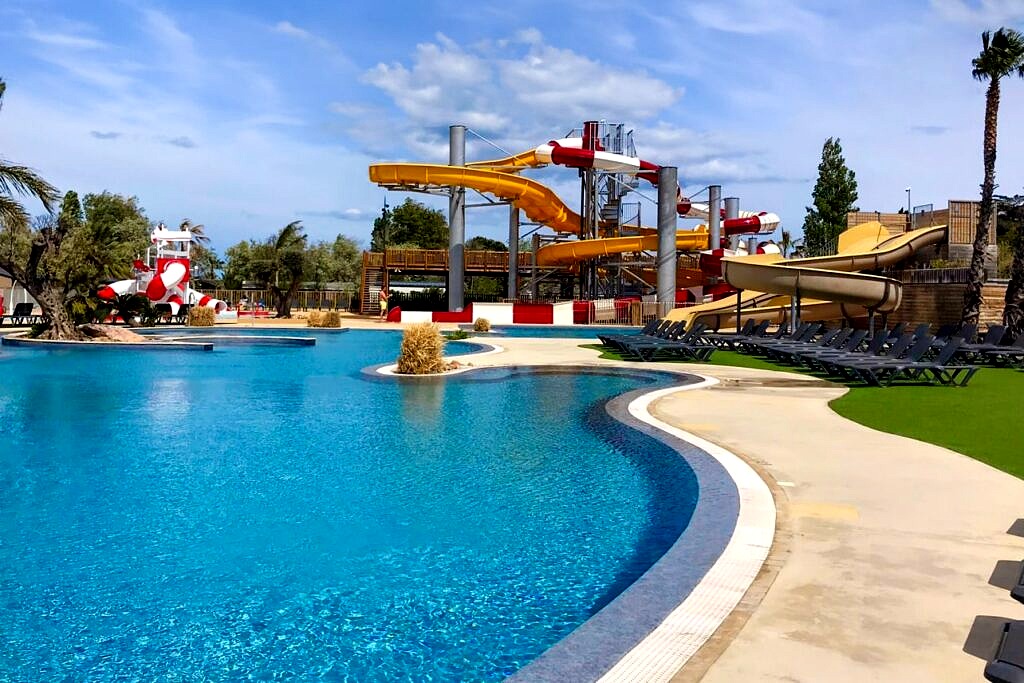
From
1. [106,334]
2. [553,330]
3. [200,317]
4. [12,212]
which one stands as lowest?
[553,330]

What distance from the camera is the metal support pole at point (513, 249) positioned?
136 ft

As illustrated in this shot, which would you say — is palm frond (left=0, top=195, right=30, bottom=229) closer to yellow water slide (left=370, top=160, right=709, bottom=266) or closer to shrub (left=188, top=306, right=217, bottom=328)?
shrub (left=188, top=306, right=217, bottom=328)

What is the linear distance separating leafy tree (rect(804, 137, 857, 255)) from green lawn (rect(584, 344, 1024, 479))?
1889 inches

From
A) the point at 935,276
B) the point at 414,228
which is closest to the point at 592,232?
the point at 935,276

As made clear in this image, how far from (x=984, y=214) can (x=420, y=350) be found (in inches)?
678

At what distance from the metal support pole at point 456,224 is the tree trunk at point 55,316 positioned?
21.0m

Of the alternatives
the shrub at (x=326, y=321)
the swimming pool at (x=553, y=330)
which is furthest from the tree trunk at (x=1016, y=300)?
the shrub at (x=326, y=321)

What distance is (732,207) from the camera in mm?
49594

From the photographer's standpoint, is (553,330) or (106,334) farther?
(553,330)

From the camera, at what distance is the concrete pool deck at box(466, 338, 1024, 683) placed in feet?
9.62

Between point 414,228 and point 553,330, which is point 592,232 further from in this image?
point 414,228

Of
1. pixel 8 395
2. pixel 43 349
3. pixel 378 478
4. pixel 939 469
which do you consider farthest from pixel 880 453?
pixel 43 349

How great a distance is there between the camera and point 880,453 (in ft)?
23.3

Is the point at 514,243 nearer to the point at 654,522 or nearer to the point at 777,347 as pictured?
the point at 777,347
